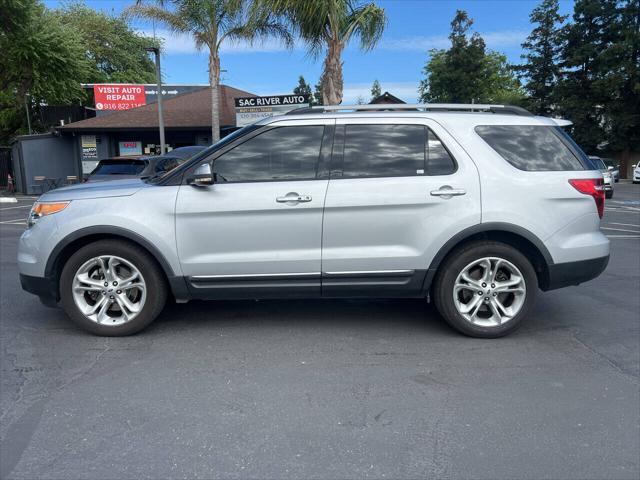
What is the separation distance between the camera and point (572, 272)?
4.54m

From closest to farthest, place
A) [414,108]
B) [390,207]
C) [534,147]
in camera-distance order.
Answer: [390,207], [534,147], [414,108]

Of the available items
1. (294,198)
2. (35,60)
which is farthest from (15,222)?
(35,60)

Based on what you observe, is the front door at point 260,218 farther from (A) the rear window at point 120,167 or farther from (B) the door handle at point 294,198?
(A) the rear window at point 120,167

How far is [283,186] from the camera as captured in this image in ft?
14.4

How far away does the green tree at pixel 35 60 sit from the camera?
76.3 ft

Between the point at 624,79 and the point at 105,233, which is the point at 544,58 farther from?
the point at 105,233

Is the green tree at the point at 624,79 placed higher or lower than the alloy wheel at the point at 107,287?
higher

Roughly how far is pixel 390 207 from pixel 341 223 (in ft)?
1.39

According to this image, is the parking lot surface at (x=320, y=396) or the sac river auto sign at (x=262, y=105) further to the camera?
the sac river auto sign at (x=262, y=105)

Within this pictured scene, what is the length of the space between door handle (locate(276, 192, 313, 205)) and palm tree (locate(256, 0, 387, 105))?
34.4ft

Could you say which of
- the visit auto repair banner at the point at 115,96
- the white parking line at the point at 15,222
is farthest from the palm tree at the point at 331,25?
the visit auto repair banner at the point at 115,96

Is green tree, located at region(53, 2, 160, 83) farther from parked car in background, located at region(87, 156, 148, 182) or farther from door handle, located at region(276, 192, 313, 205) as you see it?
door handle, located at region(276, 192, 313, 205)

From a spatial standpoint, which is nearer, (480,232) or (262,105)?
(480,232)

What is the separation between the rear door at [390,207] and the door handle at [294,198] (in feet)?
0.57
